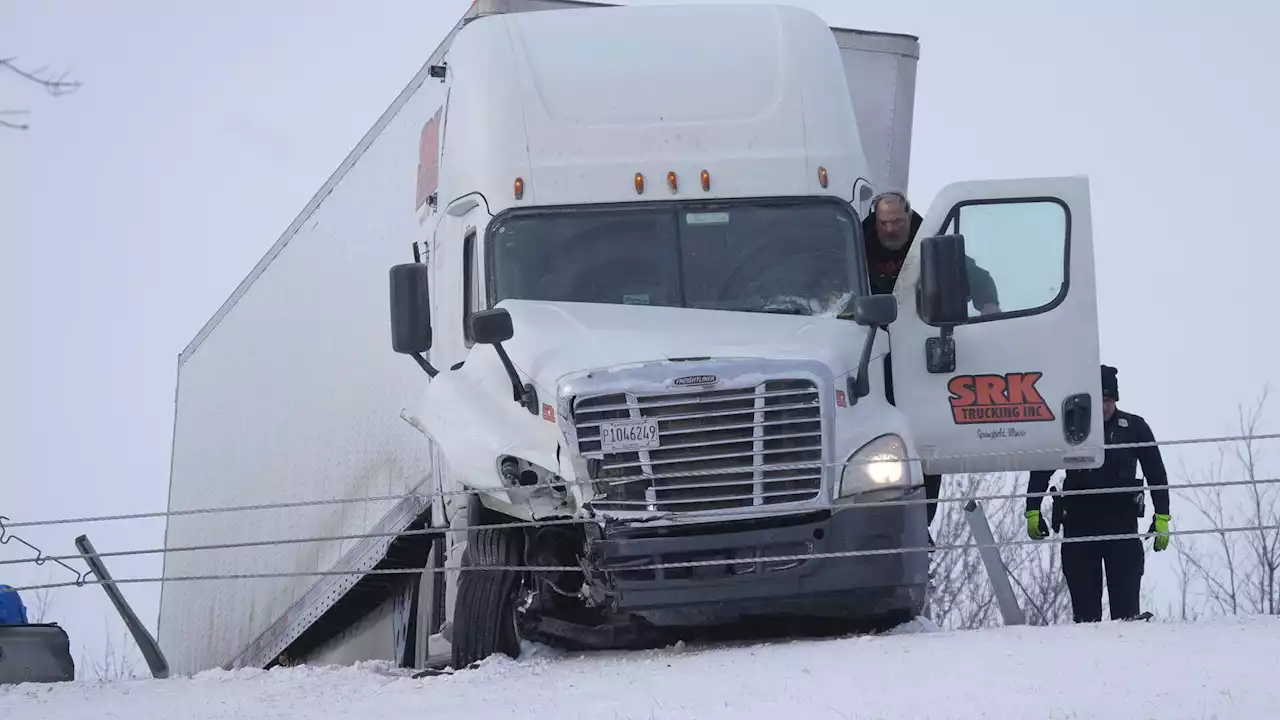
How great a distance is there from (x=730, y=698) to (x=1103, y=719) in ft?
5.18

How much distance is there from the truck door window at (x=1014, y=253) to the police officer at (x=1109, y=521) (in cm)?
157

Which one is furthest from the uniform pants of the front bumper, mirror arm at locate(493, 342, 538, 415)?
Answer: mirror arm at locate(493, 342, 538, 415)

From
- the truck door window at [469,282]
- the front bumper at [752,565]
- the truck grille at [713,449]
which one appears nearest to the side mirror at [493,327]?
the truck grille at [713,449]

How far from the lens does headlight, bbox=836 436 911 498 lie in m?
9.70

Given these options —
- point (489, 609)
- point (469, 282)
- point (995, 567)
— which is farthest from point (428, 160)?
point (995, 567)

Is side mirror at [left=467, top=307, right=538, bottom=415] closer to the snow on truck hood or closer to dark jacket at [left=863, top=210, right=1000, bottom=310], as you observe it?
the snow on truck hood

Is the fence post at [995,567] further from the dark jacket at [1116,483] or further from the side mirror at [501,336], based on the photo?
the side mirror at [501,336]

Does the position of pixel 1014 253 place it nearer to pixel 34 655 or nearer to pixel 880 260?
pixel 880 260

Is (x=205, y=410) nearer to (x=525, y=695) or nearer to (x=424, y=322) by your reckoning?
(x=424, y=322)

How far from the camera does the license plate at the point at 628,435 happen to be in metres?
9.44

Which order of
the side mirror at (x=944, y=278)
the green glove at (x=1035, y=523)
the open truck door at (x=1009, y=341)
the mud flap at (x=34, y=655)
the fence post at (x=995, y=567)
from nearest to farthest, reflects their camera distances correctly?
the side mirror at (x=944, y=278), the open truck door at (x=1009, y=341), the fence post at (x=995, y=567), the mud flap at (x=34, y=655), the green glove at (x=1035, y=523)

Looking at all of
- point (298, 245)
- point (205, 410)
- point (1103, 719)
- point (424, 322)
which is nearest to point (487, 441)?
point (424, 322)

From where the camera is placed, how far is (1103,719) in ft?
23.1

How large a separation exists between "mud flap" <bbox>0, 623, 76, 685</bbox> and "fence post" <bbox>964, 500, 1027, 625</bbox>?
202 inches
